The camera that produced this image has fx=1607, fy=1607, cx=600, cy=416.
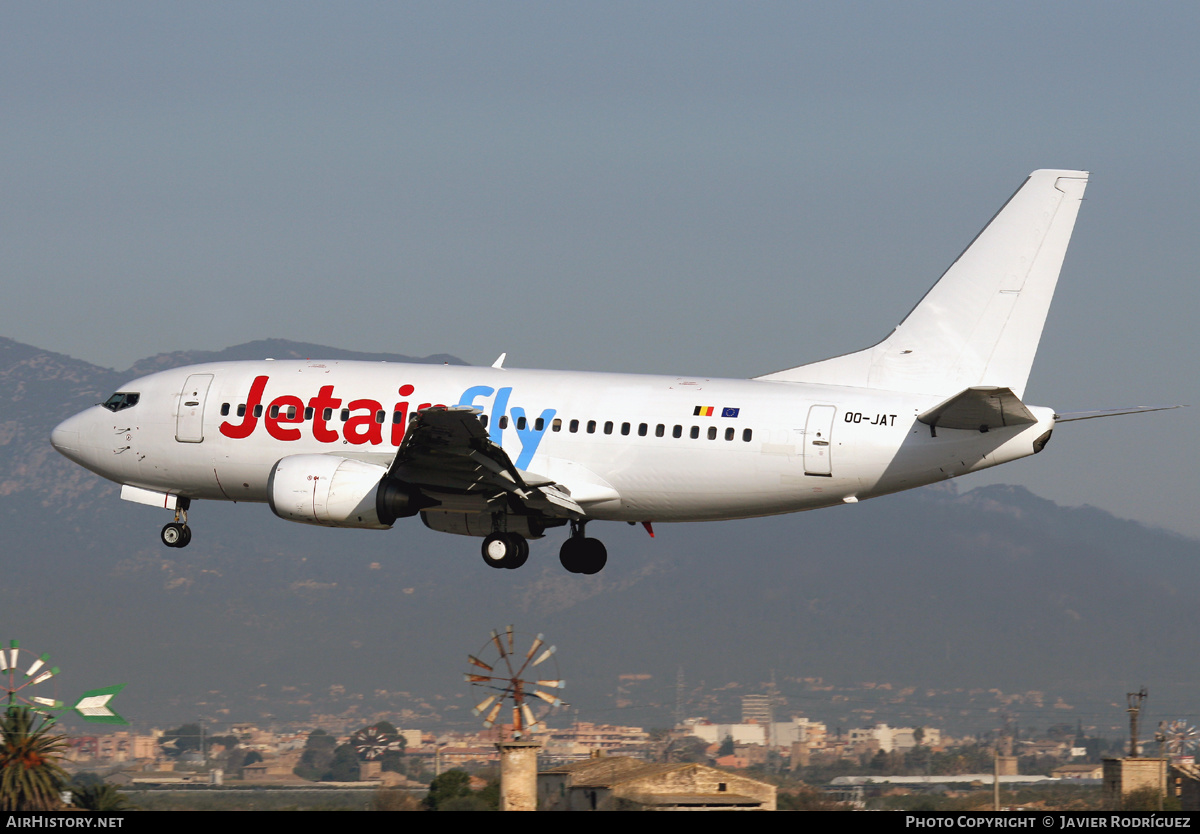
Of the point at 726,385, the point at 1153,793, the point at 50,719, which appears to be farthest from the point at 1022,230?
the point at 50,719

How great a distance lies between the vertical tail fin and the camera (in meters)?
43.4

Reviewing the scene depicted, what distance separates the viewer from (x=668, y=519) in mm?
43812

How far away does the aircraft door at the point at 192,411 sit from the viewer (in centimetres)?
4706

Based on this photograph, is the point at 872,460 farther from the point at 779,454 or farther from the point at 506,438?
the point at 506,438

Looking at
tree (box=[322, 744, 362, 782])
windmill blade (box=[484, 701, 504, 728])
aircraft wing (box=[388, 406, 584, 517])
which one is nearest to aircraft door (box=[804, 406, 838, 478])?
aircraft wing (box=[388, 406, 584, 517])

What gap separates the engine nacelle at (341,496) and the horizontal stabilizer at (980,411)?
47.1 feet

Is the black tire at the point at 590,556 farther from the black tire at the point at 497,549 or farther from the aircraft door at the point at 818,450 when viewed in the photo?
the aircraft door at the point at 818,450

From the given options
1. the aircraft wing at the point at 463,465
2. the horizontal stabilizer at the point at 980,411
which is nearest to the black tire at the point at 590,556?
the aircraft wing at the point at 463,465

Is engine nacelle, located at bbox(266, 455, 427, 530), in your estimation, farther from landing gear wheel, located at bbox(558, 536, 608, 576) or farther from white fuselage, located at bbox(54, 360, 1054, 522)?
landing gear wheel, located at bbox(558, 536, 608, 576)

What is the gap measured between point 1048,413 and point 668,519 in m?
10.4

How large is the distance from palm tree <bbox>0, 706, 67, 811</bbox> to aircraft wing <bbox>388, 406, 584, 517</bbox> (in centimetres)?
3209
